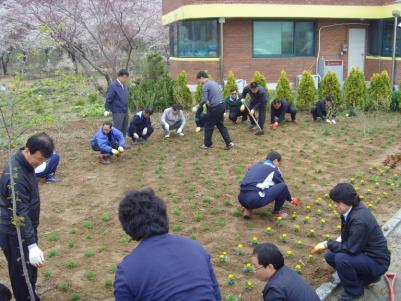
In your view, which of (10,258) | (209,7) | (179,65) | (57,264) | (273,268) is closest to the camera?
(273,268)

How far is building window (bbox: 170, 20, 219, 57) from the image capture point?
712 inches

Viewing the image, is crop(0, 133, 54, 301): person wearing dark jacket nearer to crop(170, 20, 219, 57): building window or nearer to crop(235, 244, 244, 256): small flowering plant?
crop(235, 244, 244, 256): small flowering plant

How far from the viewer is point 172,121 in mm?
10867

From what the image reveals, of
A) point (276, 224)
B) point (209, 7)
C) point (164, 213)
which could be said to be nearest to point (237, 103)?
point (276, 224)

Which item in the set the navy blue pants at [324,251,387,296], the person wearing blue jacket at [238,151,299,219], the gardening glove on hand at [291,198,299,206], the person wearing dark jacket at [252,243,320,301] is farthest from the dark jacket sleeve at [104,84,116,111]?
Result: the person wearing dark jacket at [252,243,320,301]

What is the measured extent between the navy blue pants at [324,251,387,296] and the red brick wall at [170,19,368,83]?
573 inches

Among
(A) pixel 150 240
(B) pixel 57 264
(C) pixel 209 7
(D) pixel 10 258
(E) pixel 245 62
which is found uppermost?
(C) pixel 209 7

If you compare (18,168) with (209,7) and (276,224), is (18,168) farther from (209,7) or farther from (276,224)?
(209,7)

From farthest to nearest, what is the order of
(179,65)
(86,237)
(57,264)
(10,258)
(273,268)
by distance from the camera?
1. (179,65)
2. (86,237)
3. (57,264)
4. (10,258)
5. (273,268)

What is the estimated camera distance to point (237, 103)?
11.7 metres

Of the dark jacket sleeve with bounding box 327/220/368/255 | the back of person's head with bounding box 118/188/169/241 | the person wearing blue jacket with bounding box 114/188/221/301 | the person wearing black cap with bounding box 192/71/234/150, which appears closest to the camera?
the person wearing blue jacket with bounding box 114/188/221/301

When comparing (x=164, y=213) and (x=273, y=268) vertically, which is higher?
(x=164, y=213)

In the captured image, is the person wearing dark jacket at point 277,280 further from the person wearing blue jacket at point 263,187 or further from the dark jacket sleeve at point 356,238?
the person wearing blue jacket at point 263,187

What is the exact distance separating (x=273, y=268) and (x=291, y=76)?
16.5 meters
